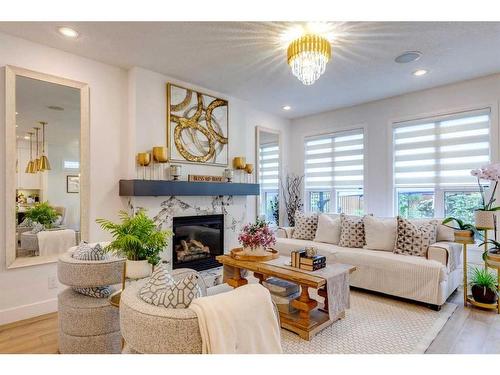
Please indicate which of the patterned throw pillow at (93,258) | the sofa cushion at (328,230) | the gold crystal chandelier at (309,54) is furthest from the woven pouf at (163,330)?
the sofa cushion at (328,230)

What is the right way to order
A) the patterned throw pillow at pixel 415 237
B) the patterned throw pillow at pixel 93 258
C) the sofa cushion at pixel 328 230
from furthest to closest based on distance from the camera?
the sofa cushion at pixel 328 230 → the patterned throw pillow at pixel 415 237 → the patterned throw pillow at pixel 93 258

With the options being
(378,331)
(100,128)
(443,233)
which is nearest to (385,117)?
(443,233)

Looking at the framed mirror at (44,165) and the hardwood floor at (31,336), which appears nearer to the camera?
the hardwood floor at (31,336)

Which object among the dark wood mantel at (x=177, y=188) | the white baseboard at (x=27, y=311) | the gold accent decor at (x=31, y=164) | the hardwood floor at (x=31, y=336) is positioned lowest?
the hardwood floor at (x=31, y=336)

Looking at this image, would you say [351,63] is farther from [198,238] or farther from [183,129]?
[198,238]

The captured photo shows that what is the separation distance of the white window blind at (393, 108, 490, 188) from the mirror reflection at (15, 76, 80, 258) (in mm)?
4573

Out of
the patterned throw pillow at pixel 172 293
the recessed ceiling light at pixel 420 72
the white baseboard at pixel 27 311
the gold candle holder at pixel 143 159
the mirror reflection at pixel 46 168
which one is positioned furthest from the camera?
the recessed ceiling light at pixel 420 72

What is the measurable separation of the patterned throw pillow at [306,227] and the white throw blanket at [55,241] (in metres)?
3.06

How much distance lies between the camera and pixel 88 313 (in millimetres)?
2023

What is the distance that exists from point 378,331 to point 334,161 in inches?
134

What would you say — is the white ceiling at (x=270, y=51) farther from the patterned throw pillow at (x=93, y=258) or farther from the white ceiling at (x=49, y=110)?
the patterned throw pillow at (x=93, y=258)

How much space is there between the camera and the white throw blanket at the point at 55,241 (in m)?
3.11

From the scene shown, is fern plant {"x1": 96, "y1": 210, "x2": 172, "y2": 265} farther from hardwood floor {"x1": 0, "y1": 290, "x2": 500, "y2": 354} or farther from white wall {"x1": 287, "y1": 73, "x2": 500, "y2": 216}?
white wall {"x1": 287, "y1": 73, "x2": 500, "y2": 216}
